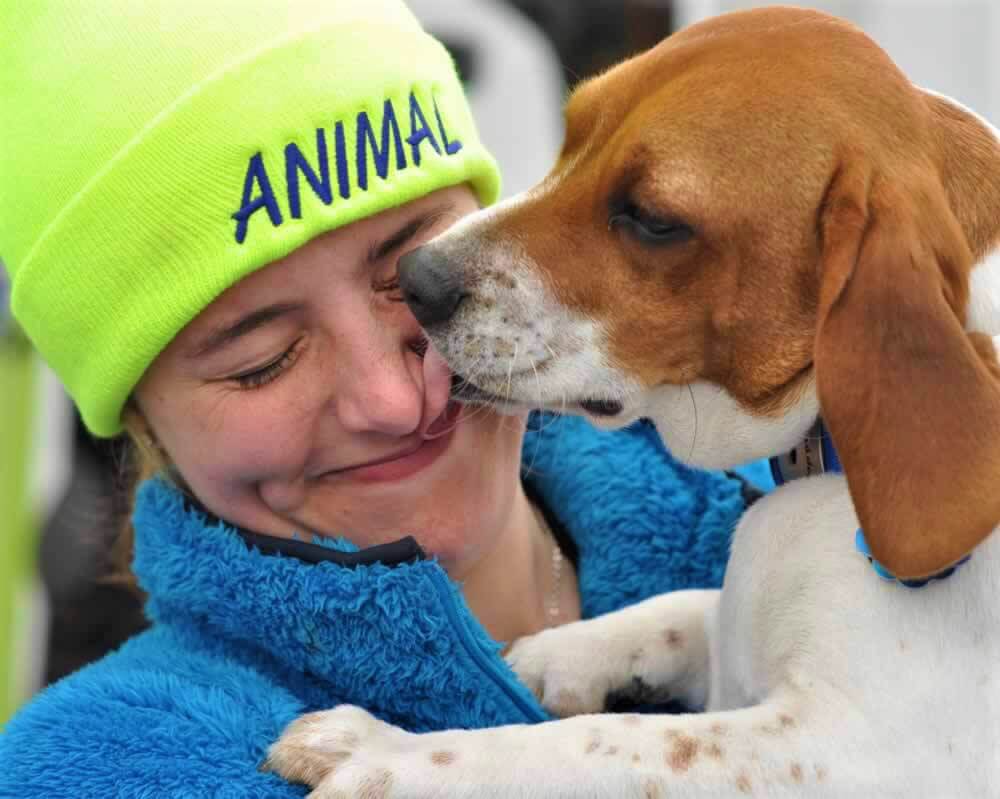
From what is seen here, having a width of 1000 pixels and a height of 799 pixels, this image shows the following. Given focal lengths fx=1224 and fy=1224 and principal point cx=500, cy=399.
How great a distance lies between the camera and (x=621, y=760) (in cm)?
161

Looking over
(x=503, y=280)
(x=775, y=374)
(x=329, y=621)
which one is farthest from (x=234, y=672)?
(x=775, y=374)

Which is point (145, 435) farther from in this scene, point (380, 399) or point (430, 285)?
point (430, 285)

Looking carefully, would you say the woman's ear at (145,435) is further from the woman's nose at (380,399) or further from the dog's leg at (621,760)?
the dog's leg at (621,760)

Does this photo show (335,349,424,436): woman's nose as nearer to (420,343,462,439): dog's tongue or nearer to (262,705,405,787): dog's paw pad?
(420,343,462,439): dog's tongue

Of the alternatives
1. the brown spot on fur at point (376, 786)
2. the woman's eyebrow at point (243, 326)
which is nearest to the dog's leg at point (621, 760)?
the brown spot on fur at point (376, 786)

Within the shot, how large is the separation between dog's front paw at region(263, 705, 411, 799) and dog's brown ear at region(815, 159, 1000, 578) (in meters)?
0.71

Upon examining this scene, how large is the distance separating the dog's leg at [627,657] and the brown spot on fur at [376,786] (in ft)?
1.58

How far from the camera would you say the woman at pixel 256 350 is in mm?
1794

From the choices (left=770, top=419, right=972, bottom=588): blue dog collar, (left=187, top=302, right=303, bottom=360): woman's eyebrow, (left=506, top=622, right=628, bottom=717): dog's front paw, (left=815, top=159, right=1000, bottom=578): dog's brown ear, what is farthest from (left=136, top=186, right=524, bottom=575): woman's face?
(left=815, top=159, right=1000, bottom=578): dog's brown ear

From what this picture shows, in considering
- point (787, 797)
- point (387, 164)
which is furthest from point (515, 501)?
point (787, 797)

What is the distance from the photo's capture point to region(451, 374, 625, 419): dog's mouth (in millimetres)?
1891

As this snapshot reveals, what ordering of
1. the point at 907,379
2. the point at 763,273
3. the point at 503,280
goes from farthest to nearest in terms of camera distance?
the point at 503,280 → the point at 763,273 → the point at 907,379

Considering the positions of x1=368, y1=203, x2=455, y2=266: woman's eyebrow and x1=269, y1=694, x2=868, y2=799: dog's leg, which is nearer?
x1=269, y1=694, x2=868, y2=799: dog's leg

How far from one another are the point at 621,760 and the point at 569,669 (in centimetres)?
44
